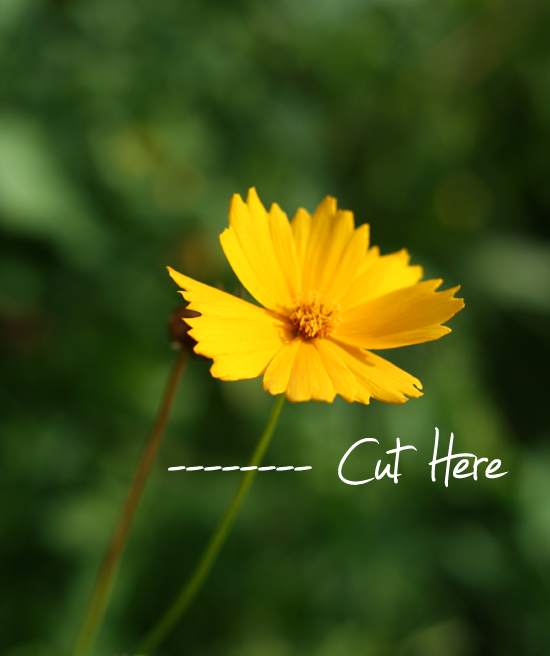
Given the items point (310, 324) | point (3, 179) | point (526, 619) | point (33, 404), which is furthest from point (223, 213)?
point (526, 619)

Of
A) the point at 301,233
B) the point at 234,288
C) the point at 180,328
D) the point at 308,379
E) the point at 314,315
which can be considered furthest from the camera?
the point at 234,288

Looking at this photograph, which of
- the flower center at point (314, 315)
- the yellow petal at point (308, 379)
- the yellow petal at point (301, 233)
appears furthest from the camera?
the yellow petal at point (301, 233)

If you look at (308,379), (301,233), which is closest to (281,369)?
(308,379)

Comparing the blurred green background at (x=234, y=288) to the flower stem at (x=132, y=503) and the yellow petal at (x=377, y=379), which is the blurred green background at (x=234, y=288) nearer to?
the flower stem at (x=132, y=503)

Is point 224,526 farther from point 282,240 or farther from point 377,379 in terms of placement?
point 282,240

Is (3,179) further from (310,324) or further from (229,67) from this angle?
(310,324)

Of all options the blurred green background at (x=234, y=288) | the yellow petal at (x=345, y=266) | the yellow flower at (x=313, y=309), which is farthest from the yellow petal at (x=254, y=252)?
the blurred green background at (x=234, y=288)

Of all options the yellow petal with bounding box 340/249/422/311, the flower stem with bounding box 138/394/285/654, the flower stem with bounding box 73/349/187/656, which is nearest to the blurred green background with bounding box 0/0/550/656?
the flower stem with bounding box 73/349/187/656
